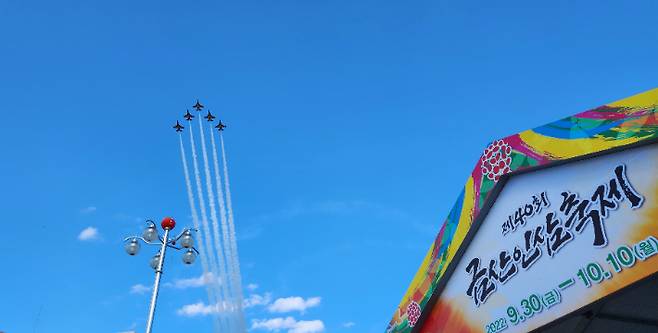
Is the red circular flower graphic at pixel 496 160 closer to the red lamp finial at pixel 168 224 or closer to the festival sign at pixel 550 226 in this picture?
the festival sign at pixel 550 226

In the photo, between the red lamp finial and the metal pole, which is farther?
the red lamp finial

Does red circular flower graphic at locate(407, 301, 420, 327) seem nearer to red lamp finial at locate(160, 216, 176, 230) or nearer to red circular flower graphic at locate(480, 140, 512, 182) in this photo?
red circular flower graphic at locate(480, 140, 512, 182)

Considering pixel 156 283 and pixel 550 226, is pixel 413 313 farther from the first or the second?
pixel 156 283

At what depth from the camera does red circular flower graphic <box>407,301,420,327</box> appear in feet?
61.3

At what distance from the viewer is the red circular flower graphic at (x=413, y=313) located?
18.7 m

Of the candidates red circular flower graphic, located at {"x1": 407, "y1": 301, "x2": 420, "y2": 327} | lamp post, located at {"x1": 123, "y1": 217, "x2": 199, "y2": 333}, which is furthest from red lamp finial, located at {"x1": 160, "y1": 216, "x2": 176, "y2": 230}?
red circular flower graphic, located at {"x1": 407, "y1": 301, "x2": 420, "y2": 327}

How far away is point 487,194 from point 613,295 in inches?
197

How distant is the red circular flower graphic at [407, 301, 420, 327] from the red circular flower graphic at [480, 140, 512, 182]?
18.7ft

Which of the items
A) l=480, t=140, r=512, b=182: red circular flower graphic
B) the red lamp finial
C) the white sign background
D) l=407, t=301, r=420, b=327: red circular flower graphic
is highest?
the red lamp finial

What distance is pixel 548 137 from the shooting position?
12.9 metres

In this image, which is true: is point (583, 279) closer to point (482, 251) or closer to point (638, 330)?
point (482, 251)

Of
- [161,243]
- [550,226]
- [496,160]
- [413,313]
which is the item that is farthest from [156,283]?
[550,226]

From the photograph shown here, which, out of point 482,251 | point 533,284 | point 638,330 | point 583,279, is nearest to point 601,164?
point 583,279

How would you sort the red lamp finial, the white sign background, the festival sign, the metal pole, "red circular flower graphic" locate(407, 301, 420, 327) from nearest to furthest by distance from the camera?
1. the festival sign
2. the white sign background
3. the metal pole
4. the red lamp finial
5. "red circular flower graphic" locate(407, 301, 420, 327)
